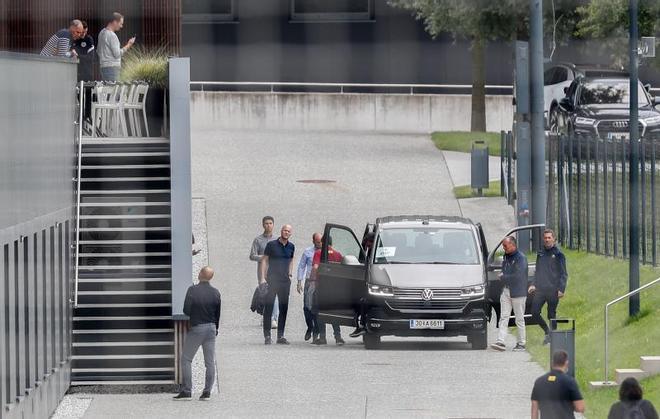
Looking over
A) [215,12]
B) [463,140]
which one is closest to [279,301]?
[215,12]

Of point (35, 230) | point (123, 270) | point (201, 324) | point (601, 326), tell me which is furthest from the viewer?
point (601, 326)

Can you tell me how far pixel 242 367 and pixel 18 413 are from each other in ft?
14.0

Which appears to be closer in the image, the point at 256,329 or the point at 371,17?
the point at 371,17

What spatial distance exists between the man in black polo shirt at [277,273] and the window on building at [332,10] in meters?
8.35

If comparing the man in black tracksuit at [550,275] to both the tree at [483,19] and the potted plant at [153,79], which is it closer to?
the potted plant at [153,79]

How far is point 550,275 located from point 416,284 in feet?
4.36

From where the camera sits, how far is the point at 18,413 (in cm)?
1115

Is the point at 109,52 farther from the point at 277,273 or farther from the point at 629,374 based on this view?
the point at 629,374

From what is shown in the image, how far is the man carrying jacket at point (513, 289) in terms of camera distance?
15.9 meters

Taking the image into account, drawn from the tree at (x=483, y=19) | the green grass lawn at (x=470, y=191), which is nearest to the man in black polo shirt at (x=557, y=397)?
the tree at (x=483, y=19)

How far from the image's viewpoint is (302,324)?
60.1 ft

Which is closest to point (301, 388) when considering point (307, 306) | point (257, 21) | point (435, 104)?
point (307, 306)

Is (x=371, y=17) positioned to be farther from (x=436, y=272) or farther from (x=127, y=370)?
(x=436, y=272)

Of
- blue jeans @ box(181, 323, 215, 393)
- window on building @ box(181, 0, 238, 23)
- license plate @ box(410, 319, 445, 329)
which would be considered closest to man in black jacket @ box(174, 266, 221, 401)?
blue jeans @ box(181, 323, 215, 393)
